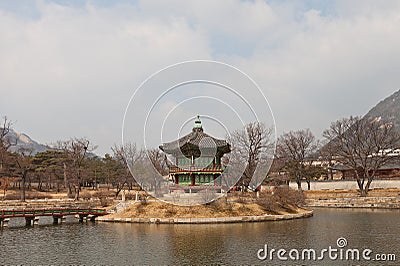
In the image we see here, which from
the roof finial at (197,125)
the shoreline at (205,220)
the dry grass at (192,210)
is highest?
the roof finial at (197,125)

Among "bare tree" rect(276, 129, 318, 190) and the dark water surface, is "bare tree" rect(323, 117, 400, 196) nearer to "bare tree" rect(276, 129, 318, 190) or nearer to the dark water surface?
"bare tree" rect(276, 129, 318, 190)

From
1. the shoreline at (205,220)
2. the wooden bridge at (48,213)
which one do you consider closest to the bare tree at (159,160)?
the wooden bridge at (48,213)

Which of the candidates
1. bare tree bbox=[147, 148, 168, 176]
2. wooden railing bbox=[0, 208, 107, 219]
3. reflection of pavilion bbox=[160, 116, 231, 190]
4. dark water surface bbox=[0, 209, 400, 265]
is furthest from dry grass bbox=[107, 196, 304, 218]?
bare tree bbox=[147, 148, 168, 176]

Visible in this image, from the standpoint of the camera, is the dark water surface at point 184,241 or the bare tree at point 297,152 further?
the bare tree at point 297,152

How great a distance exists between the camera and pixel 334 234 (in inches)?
1180

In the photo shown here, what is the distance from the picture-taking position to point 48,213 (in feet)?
132

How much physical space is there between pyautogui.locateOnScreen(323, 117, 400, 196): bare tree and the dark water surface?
28.3 meters

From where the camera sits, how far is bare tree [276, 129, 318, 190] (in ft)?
242

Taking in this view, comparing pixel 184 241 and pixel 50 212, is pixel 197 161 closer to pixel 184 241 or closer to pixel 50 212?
pixel 50 212

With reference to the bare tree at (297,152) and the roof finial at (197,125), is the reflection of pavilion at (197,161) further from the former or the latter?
the bare tree at (297,152)

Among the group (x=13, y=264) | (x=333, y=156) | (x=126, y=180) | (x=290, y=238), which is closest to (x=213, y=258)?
(x=290, y=238)

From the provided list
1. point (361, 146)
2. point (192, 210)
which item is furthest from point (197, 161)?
point (361, 146)

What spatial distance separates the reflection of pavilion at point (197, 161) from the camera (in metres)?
47.1

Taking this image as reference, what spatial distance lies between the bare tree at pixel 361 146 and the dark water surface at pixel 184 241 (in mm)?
28321
